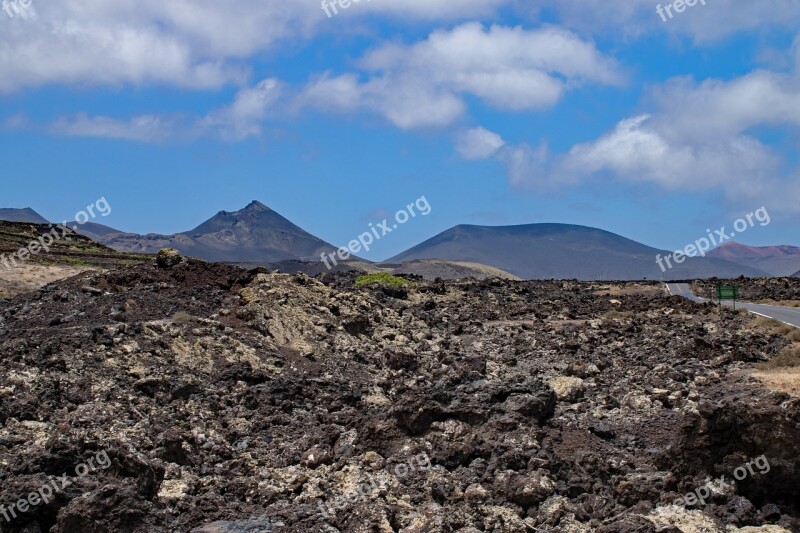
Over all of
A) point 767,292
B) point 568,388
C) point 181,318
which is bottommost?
point 767,292

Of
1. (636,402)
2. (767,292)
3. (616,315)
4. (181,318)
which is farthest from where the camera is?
(767,292)

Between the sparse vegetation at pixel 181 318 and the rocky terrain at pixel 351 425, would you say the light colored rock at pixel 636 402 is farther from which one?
the sparse vegetation at pixel 181 318

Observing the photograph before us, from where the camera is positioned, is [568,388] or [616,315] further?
[616,315]

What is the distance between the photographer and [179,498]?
10.1 meters

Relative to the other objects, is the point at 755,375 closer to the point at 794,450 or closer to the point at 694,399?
the point at 694,399

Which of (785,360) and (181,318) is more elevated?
(181,318)

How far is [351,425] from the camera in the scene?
42.0 ft

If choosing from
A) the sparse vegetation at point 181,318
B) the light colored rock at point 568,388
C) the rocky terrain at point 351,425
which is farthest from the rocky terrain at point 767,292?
the sparse vegetation at point 181,318

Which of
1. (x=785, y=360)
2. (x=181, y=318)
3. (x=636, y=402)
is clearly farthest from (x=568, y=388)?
(x=181, y=318)

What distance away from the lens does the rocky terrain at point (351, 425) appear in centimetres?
947

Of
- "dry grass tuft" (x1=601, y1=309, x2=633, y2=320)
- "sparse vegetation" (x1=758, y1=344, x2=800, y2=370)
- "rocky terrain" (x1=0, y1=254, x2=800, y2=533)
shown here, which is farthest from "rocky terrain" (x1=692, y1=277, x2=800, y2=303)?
"sparse vegetation" (x1=758, y1=344, x2=800, y2=370)

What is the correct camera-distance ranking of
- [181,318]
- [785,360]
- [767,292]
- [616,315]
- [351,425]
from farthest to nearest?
[767,292] < [616,315] < [181,318] < [785,360] < [351,425]

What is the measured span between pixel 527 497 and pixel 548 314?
2161 centimetres

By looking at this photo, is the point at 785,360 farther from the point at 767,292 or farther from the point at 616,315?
the point at 767,292
